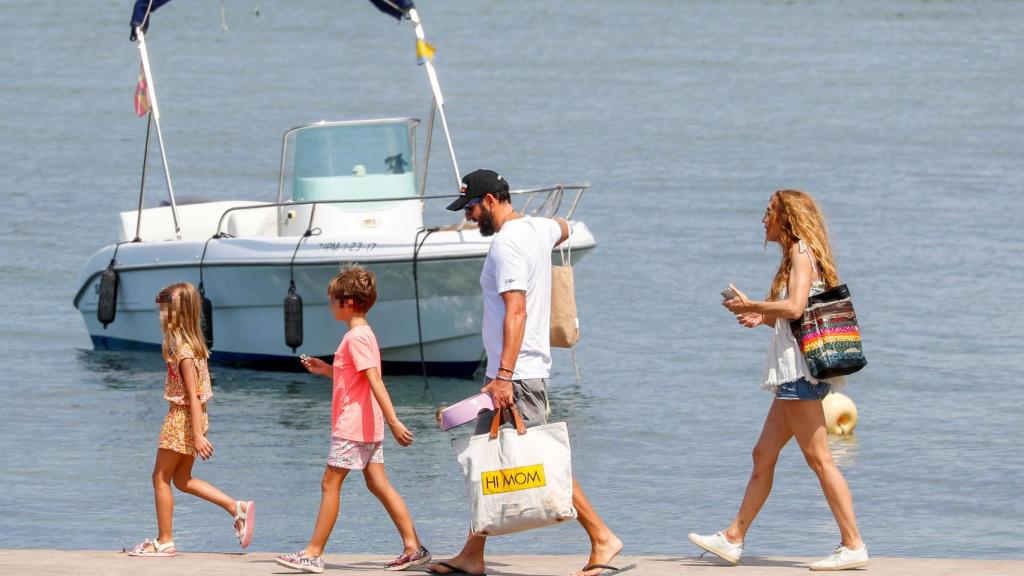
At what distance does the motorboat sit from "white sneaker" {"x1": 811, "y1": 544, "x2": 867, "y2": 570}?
287 inches

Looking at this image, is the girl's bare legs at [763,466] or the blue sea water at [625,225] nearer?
the girl's bare legs at [763,466]

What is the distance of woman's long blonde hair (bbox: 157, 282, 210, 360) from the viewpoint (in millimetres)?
6879

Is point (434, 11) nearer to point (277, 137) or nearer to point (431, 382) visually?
point (277, 137)

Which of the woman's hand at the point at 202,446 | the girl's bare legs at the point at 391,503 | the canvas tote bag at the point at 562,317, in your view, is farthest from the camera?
the canvas tote bag at the point at 562,317

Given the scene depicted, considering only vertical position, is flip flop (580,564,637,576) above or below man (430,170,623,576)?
below

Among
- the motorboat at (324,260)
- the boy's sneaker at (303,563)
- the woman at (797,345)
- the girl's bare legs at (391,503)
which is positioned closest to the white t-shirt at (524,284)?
the woman at (797,345)

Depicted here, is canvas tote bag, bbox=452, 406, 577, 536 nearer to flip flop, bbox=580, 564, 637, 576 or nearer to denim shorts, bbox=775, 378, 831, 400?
flip flop, bbox=580, 564, 637, 576

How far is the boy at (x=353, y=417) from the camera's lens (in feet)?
21.6

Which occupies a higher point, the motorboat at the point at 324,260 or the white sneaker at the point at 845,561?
the motorboat at the point at 324,260

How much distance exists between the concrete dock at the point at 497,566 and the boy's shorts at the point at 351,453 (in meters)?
0.43

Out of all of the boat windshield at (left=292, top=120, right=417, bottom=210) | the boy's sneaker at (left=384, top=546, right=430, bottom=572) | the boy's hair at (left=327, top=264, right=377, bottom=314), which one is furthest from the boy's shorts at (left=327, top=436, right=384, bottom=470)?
the boat windshield at (left=292, top=120, right=417, bottom=210)

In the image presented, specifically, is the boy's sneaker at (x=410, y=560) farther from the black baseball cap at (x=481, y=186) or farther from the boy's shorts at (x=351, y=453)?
the black baseball cap at (x=481, y=186)

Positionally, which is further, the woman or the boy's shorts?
the boy's shorts

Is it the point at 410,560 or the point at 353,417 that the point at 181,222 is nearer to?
the point at 353,417
